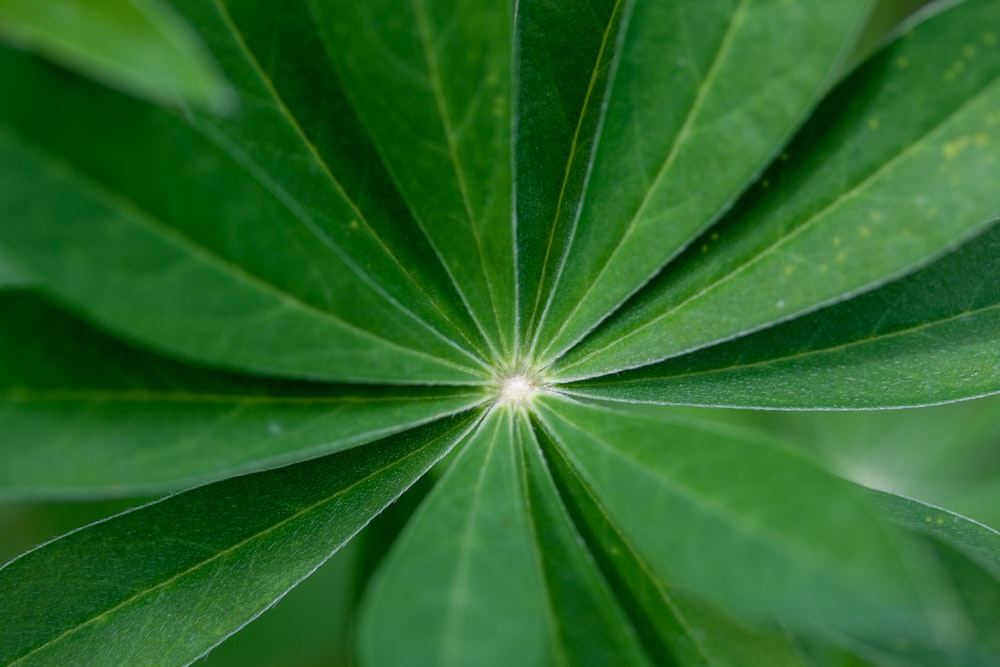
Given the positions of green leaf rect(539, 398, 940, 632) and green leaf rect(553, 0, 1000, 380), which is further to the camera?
green leaf rect(553, 0, 1000, 380)

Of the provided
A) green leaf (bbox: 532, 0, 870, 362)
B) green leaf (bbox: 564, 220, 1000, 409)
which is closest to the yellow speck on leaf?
green leaf (bbox: 532, 0, 870, 362)

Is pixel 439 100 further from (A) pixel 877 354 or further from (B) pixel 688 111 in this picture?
(A) pixel 877 354

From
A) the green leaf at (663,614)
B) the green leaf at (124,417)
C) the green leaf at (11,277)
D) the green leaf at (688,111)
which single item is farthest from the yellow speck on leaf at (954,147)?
the green leaf at (11,277)

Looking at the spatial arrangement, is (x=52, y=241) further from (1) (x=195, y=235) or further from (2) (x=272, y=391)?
(2) (x=272, y=391)

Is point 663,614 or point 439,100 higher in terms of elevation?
point 439,100

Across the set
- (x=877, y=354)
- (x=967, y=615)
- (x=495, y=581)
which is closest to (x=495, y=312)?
(x=495, y=581)

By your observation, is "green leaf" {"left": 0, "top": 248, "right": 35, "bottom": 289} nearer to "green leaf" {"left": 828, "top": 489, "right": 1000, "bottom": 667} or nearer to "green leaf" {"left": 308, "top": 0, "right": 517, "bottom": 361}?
"green leaf" {"left": 308, "top": 0, "right": 517, "bottom": 361}

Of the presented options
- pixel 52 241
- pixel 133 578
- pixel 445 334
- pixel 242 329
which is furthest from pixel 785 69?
pixel 133 578
